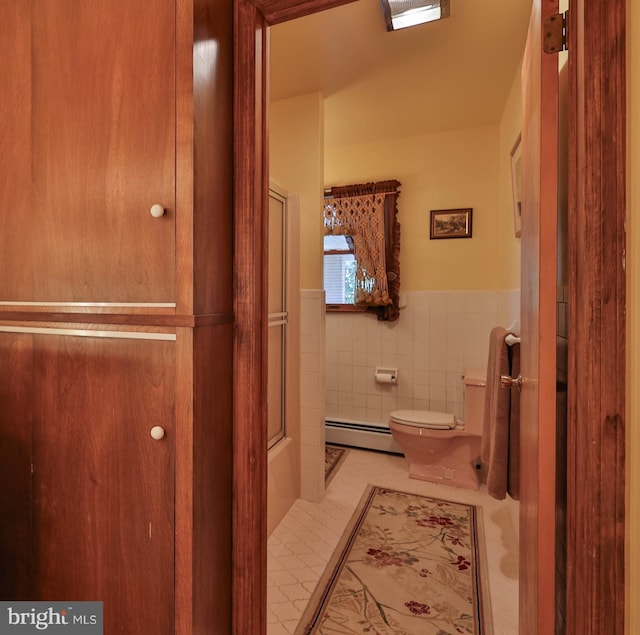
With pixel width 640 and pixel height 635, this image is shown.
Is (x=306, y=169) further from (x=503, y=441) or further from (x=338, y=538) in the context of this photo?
(x=338, y=538)

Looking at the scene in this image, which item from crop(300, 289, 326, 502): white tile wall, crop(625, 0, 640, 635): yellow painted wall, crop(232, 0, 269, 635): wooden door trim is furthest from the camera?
crop(300, 289, 326, 502): white tile wall

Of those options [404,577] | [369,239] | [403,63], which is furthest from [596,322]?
[369,239]

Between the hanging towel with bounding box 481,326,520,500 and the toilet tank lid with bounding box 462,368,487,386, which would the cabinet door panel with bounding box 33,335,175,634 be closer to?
the hanging towel with bounding box 481,326,520,500

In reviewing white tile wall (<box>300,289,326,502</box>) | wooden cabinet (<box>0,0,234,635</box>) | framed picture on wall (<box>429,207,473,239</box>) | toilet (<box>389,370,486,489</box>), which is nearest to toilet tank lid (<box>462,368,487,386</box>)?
toilet (<box>389,370,486,489</box>)

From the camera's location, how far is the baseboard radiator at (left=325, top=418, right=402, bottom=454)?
10.8 ft

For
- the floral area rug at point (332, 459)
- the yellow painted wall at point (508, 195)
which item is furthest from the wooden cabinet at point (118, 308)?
the yellow painted wall at point (508, 195)

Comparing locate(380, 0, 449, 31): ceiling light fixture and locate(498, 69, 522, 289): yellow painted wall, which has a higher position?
locate(380, 0, 449, 31): ceiling light fixture

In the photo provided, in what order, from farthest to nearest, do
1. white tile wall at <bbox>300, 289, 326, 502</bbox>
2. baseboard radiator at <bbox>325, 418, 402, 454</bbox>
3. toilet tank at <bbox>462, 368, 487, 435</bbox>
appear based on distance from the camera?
baseboard radiator at <bbox>325, 418, 402, 454</bbox>
toilet tank at <bbox>462, 368, 487, 435</bbox>
white tile wall at <bbox>300, 289, 326, 502</bbox>

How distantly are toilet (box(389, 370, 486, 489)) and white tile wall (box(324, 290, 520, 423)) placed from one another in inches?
17.4

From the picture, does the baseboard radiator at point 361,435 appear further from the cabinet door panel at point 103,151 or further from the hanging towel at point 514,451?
the cabinet door panel at point 103,151

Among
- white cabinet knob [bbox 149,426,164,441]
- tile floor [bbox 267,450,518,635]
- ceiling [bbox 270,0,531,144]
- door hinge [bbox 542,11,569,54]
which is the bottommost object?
tile floor [bbox 267,450,518,635]

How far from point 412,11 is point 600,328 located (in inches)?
68.7

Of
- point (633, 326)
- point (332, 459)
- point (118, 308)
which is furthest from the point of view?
point (332, 459)

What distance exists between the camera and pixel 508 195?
2.69m
